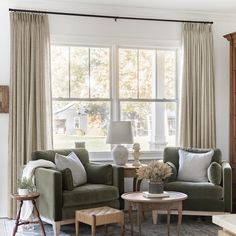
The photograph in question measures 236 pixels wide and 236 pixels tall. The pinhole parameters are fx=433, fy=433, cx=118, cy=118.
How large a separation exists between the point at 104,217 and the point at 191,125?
8.26ft

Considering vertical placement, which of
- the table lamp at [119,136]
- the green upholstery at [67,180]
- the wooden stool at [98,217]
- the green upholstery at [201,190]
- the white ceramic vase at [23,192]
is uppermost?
the table lamp at [119,136]

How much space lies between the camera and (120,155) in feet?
18.9

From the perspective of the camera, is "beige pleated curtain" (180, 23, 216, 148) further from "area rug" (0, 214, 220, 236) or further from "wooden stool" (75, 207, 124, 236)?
"wooden stool" (75, 207, 124, 236)

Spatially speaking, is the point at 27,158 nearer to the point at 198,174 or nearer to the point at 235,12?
the point at 198,174

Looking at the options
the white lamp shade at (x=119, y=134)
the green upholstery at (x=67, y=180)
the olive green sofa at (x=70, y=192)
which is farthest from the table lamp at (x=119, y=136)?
the green upholstery at (x=67, y=180)

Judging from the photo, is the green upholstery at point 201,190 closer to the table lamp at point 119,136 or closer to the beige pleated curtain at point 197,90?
the table lamp at point 119,136

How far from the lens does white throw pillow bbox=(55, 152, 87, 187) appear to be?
5.14 metres

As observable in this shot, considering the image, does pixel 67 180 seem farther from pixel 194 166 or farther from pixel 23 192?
pixel 194 166

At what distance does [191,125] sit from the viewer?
6.38 metres

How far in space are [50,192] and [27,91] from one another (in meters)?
1.59

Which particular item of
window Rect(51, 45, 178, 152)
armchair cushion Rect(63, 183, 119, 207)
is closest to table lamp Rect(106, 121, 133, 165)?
window Rect(51, 45, 178, 152)

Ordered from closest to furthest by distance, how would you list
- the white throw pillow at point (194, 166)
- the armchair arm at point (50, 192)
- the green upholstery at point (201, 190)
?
1. the armchair arm at point (50, 192)
2. the green upholstery at point (201, 190)
3. the white throw pillow at point (194, 166)

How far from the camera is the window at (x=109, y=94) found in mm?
6121

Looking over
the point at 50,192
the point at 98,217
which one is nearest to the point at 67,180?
the point at 50,192
